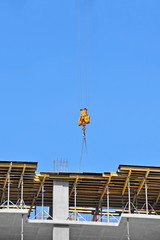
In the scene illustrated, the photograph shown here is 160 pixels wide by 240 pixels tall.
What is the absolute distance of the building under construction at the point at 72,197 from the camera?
66.1 m

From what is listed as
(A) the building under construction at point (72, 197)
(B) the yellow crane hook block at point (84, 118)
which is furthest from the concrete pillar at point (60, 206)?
(B) the yellow crane hook block at point (84, 118)

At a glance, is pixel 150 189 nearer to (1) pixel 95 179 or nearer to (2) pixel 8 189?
(1) pixel 95 179

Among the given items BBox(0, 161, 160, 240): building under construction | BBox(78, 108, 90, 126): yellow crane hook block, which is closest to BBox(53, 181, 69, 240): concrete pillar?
BBox(0, 161, 160, 240): building under construction

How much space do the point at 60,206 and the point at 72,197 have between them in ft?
16.2

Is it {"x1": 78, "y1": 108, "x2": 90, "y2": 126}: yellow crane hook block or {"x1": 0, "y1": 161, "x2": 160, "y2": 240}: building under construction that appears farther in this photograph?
{"x1": 78, "y1": 108, "x2": 90, "y2": 126}: yellow crane hook block

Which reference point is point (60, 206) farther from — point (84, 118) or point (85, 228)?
point (84, 118)

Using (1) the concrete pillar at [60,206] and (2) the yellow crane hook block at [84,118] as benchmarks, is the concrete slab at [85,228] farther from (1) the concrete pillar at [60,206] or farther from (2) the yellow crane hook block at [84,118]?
(2) the yellow crane hook block at [84,118]

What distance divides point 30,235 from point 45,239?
5.09 feet

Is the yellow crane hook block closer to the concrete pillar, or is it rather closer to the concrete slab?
the concrete pillar

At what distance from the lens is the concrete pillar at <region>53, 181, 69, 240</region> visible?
2608 inches

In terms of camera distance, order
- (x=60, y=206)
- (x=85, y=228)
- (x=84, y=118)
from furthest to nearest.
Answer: (x=84, y=118) → (x=60, y=206) → (x=85, y=228)

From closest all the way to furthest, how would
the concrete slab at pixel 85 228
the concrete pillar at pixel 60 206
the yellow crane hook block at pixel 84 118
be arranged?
the concrete slab at pixel 85 228 < the concrete pillar at pixel 60 206 < the yellow crane hook block at pixel 84 118

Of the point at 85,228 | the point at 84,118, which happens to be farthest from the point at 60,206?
the point at 84,118

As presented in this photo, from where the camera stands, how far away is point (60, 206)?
67625 mm
